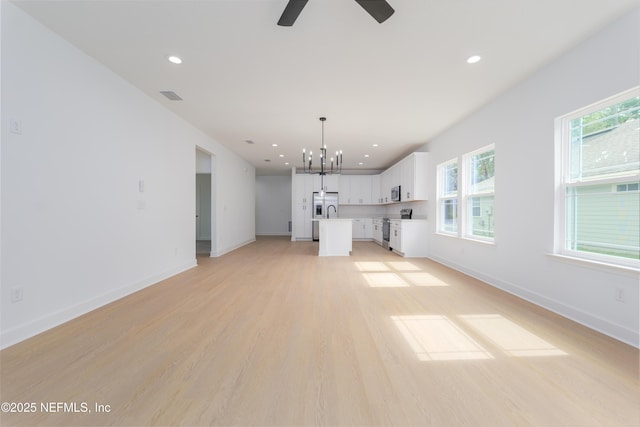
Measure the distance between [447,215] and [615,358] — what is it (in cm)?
360

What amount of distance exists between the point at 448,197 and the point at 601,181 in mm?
2713

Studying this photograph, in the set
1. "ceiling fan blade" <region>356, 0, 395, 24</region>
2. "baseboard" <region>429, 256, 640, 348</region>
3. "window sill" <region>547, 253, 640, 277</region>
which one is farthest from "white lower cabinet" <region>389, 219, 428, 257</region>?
"ceiling fan blade" <region>356, 0, 395, 24</region>

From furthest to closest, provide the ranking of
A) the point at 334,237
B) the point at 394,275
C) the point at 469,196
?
1. the point at 334,237
2. the point at 469,196
3. the point at 394,275

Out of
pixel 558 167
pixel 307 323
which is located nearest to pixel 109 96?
pixel 307 323

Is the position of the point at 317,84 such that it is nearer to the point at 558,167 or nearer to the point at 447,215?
the point at 558,167

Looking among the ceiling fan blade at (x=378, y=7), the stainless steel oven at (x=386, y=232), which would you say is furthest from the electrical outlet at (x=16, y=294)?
the stainless steel oven at (x=386, y=232)

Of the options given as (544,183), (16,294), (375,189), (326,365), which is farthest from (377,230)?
(16,294)

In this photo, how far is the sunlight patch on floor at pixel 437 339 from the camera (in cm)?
185

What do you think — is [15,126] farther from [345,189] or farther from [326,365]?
[345,189]

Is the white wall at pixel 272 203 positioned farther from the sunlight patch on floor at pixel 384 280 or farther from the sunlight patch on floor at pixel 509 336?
the sunlight patch on floor at pixel 509 336

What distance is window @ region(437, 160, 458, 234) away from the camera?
16.1 ft

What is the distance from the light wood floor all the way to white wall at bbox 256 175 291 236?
775cm

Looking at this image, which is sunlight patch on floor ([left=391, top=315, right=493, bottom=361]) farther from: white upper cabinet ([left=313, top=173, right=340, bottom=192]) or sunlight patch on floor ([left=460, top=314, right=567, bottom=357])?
white upper cabinet ([left=313, top=173, right=340, bottom=192])

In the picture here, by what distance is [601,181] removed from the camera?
229 cm
